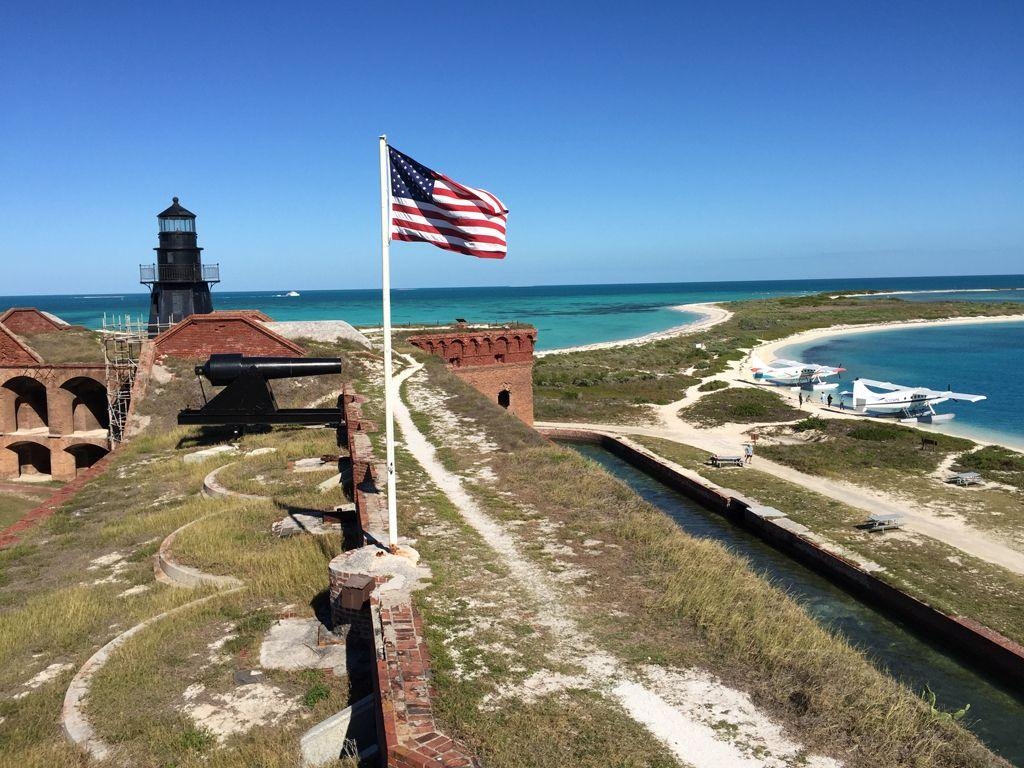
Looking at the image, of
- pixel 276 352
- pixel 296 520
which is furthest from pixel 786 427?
pixel 296 520

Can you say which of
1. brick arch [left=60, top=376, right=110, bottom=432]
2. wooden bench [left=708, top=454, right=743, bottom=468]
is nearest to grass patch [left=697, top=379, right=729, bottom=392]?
wooden bench [left=708, top=454, right=743, bottom=468]

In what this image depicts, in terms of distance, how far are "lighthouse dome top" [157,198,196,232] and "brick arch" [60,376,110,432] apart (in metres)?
6.77

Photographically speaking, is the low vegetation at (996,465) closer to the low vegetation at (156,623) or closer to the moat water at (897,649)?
the moat water at (897,649)

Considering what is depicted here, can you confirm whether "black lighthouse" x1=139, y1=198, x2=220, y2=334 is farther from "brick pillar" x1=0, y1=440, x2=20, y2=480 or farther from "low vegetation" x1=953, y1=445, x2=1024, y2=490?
"low vegetation" x1=953, y1=445, x2=1024, y2=490

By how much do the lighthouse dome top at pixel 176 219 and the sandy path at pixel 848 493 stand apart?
655 inches

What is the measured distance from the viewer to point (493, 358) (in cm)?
3016

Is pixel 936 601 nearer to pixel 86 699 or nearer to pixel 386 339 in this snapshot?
pixel 386 339

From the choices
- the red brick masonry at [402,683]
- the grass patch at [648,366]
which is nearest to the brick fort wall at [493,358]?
the grass patch at [648,366]

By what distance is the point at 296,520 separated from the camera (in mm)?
10461

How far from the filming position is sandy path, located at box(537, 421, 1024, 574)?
613 inches

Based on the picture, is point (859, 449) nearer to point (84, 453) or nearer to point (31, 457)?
point (84, 453)

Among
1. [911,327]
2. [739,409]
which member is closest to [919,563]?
[739,409]

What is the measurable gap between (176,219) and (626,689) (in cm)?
2752

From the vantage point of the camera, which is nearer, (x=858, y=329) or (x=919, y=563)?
(x=919, y=563)
